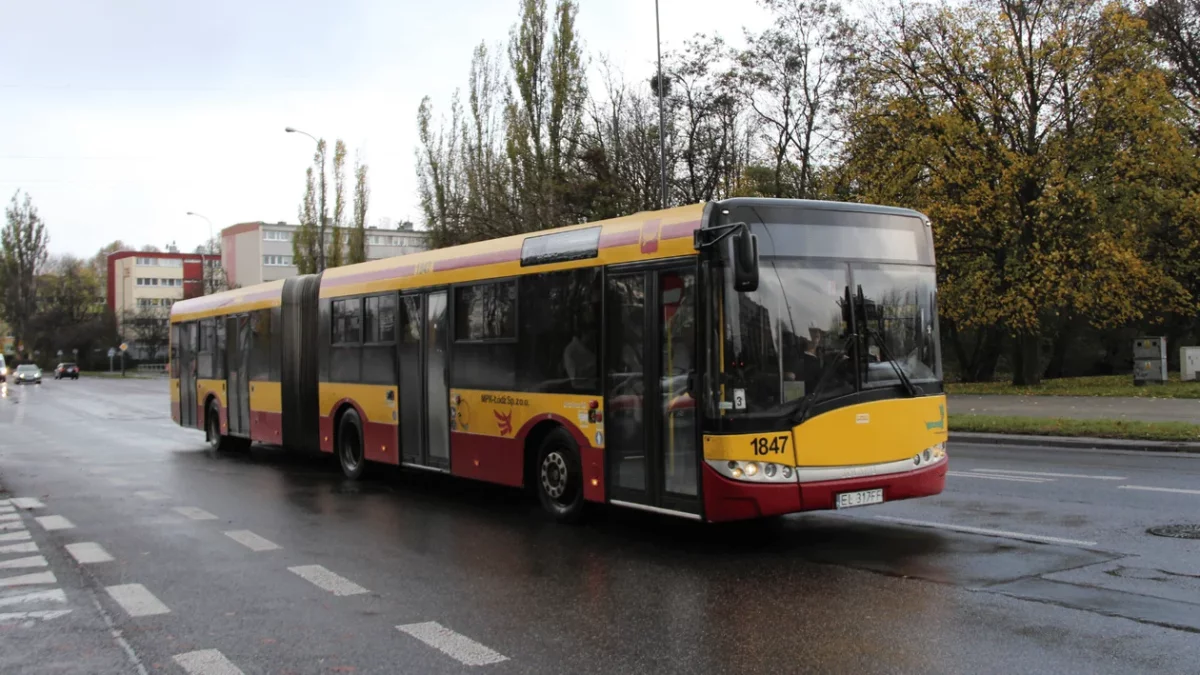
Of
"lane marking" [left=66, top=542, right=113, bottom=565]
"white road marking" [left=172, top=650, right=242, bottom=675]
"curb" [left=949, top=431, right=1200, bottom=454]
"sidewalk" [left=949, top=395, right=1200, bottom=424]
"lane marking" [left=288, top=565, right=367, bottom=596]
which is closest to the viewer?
"white road marking" [left=172, top=650, right=242, bottom=675]

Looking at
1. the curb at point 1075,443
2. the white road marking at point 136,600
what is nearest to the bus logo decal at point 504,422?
the white road marking at point 136,600

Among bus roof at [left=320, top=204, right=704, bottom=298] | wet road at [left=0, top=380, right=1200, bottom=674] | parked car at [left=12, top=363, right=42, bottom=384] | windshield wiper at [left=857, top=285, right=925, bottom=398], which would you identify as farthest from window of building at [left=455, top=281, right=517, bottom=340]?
parked car at [left=12, top=363, right=42, bottom=384]

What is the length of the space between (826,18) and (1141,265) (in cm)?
1430

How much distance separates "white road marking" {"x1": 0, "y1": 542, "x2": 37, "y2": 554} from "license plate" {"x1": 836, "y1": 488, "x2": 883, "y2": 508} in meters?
6.86

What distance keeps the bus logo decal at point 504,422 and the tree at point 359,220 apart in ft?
144

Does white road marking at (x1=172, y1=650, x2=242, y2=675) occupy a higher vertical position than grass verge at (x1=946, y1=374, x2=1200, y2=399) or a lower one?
lower

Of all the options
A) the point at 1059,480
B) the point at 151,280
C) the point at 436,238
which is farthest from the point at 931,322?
the point at 151,280

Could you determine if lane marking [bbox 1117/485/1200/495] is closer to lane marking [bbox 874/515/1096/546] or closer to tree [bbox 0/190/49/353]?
lane marking [bbox 874/515/1096/546]

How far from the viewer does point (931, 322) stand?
9.06 meters

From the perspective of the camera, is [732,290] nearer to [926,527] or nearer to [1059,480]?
[926,527]

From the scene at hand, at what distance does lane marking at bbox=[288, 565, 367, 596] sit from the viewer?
7.38 m

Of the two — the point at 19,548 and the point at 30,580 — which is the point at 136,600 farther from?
the point at 19,548

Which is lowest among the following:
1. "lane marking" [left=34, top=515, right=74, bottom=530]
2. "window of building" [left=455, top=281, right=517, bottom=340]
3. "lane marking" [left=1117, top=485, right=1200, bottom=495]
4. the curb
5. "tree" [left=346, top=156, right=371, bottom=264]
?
the curb

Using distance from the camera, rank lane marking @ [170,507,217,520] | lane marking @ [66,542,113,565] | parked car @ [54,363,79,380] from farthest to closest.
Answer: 1. parked car @ [54,363,79,380]
2. lane marking @ [170,507,217,520]
3. lane marking @ [66,542,113,565]
